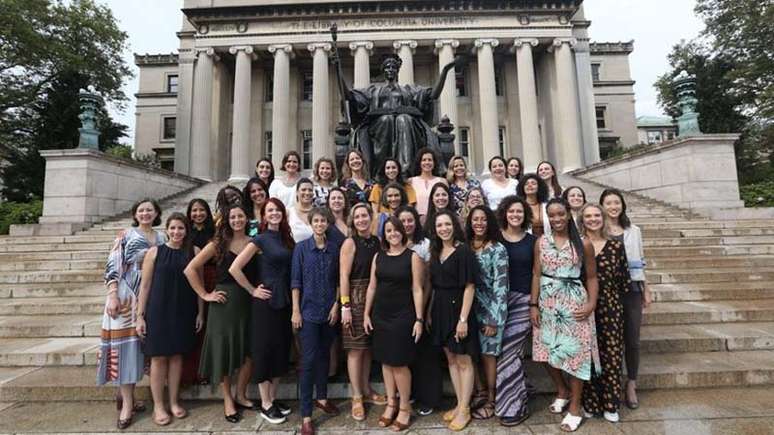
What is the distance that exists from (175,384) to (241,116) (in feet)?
81.8

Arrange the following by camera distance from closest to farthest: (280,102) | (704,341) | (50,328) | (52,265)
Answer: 1. (704,341)
2. (50,328)
3. (52,265)
4. (280,102)

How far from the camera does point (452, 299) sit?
3.47m

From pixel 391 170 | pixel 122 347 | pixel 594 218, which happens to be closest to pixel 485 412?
pixel 594 218

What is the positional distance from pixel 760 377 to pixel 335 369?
4638 mm

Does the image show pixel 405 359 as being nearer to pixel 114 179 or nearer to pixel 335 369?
pixel 335 369

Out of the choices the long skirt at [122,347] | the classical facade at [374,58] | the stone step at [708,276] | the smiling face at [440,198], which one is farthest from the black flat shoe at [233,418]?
the classical facade at [374,58]

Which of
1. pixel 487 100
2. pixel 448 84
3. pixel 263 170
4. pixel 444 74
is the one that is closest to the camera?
pixel 263 170

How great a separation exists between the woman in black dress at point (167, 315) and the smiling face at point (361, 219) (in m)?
1.69

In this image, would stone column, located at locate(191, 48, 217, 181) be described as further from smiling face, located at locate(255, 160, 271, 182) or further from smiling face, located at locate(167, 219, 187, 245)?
smiling face, located at locate(167, 219, 187, 245)

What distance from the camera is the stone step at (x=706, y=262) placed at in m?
7.89

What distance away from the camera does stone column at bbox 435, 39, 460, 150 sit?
25.6 meters

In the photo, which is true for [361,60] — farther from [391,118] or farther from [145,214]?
[145,214]

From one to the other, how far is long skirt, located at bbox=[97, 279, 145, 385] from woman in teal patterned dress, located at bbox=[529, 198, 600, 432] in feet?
12.4

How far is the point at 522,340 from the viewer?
3635 millimetres
